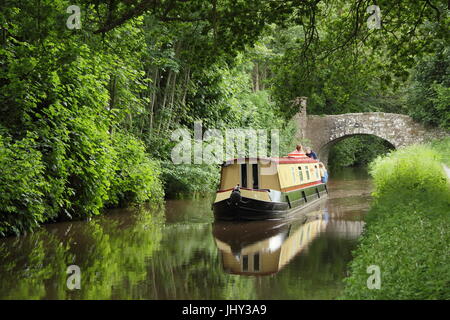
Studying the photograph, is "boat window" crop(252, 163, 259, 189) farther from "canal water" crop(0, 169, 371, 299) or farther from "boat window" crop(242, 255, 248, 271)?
"boat window" crop(242, 255, 248, 271)

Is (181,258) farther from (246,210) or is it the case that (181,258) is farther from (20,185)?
(246,210)

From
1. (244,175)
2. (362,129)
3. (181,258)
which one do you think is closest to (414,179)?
(244,175)

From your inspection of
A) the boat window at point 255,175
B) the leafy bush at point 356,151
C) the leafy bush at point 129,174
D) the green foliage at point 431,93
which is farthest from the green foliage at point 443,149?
the leafy bush at point 356,151

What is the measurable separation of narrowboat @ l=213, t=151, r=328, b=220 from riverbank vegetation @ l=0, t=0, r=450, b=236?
1604 mm

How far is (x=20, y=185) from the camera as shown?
8.85m

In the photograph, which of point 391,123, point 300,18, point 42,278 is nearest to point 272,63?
point 300,18

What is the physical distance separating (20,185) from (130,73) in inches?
196

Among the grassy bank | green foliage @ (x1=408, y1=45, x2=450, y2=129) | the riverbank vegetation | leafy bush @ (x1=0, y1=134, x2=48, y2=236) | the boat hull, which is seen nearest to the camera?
the grassy bank

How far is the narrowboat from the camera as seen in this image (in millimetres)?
12047

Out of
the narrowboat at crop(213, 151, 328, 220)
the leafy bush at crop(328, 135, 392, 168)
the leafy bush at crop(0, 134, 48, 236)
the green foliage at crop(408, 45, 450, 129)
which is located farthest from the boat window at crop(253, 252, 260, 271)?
the leafy bush at crop(328, 135, 392, 168)

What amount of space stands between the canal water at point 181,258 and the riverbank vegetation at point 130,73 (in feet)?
2.94

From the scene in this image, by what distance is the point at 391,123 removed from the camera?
27734 mm

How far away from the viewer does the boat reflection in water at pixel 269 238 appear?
7734mm

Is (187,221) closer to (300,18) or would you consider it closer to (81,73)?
(81,73)
